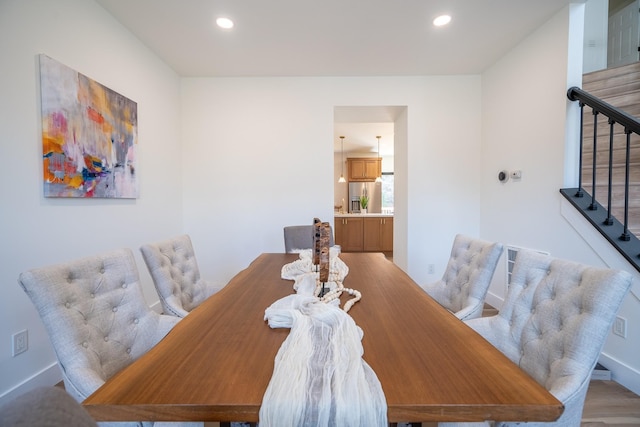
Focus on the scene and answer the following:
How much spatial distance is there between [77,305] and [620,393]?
2945 mm

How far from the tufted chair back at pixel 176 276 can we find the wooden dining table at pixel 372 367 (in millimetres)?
505

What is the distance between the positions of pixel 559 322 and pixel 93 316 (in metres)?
1.65

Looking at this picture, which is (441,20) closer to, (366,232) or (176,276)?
(176,276)

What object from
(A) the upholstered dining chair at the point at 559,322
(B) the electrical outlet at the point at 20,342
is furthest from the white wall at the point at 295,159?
(A) the upholstered dining chair at the point at 559,322

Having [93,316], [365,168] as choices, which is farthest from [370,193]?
[93,316]

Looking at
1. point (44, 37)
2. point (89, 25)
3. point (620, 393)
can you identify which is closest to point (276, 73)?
point (89, 25)

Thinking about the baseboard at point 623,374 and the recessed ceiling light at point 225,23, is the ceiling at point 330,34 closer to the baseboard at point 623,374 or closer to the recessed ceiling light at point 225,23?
the recessed ceiling light at point 225,23

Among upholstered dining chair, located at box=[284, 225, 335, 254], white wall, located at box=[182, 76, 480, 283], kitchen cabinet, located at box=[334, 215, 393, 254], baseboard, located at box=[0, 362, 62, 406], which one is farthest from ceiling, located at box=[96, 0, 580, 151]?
kitchen cabinet, located at box=[334, 215, 393, 254]

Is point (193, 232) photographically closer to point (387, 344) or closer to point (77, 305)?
point (77, 305)

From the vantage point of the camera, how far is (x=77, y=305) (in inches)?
37.6

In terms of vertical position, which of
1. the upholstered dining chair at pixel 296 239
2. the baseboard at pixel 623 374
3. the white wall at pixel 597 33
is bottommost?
the baseboard at pixel 623 374

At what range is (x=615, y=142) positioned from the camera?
2508 mm

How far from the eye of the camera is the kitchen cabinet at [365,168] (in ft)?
23.7

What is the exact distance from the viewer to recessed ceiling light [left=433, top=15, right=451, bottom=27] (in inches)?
89.9
